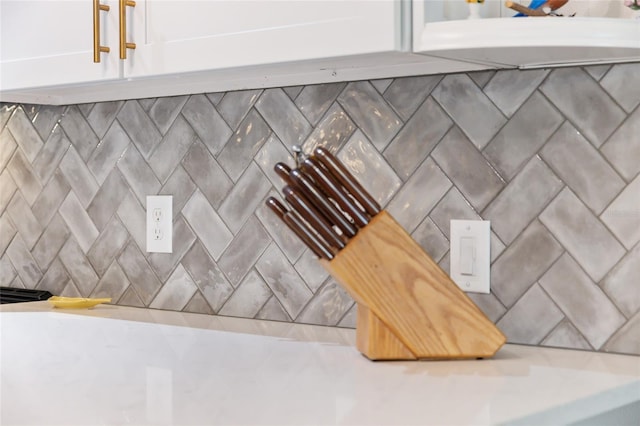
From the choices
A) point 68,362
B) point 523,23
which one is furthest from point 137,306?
point 523,23

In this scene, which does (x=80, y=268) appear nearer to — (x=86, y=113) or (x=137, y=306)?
(x=137, y=306)

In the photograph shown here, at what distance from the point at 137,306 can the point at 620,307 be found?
3.79 feet

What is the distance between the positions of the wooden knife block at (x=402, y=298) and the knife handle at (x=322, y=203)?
23mm

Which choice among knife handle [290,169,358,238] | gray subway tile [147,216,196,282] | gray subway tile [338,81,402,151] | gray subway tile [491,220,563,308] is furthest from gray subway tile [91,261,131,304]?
gray subway tile [491,220,563,308]

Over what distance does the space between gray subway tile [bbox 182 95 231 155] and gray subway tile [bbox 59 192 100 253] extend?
42 centimetres

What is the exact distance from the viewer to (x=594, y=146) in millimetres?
1528

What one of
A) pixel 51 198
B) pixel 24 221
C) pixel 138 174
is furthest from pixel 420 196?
pixel 24 221

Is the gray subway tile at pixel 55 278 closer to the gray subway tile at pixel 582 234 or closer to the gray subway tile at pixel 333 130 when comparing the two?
the gray subway tile at pixel 333 130

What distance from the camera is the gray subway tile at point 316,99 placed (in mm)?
1832

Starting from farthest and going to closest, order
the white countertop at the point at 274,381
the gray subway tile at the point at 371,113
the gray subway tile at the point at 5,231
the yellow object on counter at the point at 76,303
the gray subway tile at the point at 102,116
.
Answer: the gray subway tile at the point at 5,231 < the gray subway tile at the point at 102,116 < the yellow object on counter at the point at 76,303 < the gray subway tile at the point at 371,113 < the white countertop at the point at 274,381

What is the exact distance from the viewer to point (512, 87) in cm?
160

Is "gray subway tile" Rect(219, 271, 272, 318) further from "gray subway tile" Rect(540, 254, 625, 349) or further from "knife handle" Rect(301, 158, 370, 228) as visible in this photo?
"gray subway tile" Rect(540, 254, 625, 349)

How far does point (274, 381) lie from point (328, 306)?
0.56m

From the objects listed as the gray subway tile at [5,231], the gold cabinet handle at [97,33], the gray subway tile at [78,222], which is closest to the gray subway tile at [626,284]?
the gold cabinet handle at [97,33]
